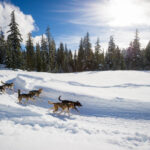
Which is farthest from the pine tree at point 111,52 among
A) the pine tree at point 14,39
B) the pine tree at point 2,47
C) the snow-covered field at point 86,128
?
the pine tree at point 2,47

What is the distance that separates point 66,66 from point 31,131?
176ft

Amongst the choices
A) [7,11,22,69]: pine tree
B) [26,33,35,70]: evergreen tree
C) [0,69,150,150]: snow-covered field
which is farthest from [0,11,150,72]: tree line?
[0,69,150,150]: snow-covered field

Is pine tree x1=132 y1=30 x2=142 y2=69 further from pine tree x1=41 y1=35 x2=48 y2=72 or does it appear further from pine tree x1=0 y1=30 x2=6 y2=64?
pine tree x1=0 y1=30 x2=6 y2=64

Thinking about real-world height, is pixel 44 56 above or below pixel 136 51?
below

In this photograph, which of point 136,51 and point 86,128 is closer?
point 86,128

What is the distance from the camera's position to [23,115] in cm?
601

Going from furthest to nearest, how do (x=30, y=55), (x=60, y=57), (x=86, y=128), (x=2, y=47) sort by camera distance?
1. (x=60, y=57)
2. (x=2, y=47)
3. (x=30, y=55)
4. (x=86, y=128)

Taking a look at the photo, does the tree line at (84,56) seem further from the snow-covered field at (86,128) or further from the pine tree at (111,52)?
the snow-covered field at (86,128)

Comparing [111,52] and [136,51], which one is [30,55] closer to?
[111,52]

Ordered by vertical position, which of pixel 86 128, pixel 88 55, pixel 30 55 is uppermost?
pixel 88 55

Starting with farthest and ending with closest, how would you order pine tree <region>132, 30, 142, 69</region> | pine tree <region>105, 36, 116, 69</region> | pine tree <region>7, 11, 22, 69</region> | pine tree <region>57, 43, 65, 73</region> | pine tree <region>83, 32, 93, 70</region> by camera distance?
pine tree <region>57, 43, 65, 73</region>, pine tree <region>83, 32, 93, 70</region>, pine tree <region>105, 36, 116, 69</region>, pine tree <region>132, 30, 142, 69</region>, pine tree <region>7, 11, 22, 69</region>

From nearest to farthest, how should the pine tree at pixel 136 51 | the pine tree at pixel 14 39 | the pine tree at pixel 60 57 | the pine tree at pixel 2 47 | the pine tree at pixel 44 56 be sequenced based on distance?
1. the pine tree at pixel 14 39
2. the pine tree at pixel 44 56
3. the pine tree at pixel 136 51
4. the pine tree at pixel 2 47
5. the pine tree at pixel 60 57

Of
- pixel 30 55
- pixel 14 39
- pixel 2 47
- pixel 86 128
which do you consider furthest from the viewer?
pixel 2 47

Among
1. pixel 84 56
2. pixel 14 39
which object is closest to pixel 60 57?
pixel 84 56
